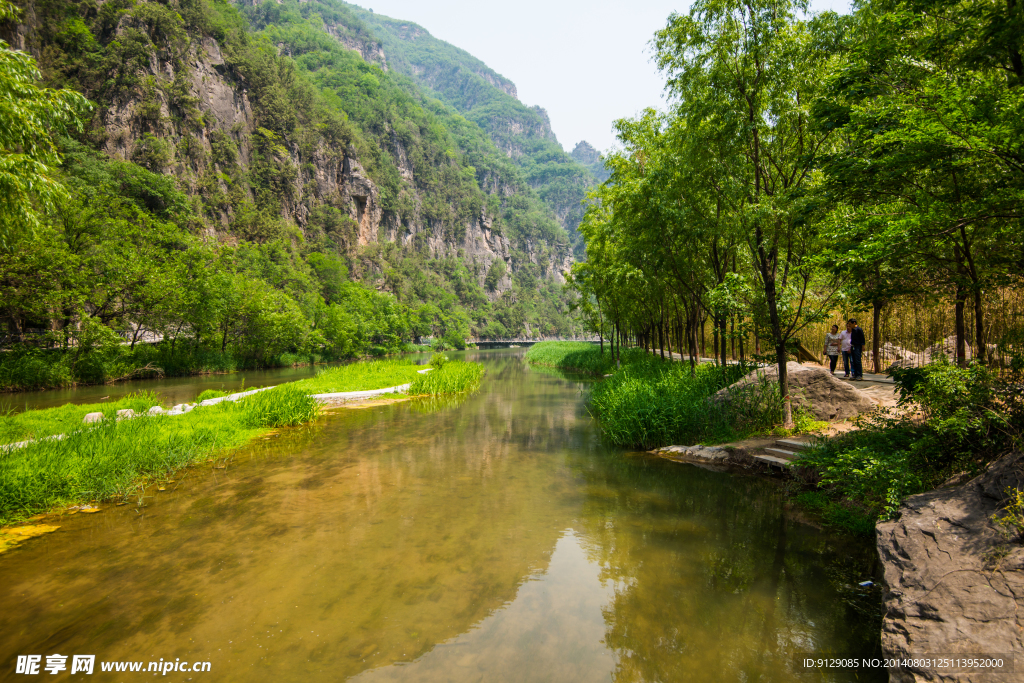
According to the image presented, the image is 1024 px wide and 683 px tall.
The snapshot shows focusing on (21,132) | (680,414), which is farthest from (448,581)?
(21,132)

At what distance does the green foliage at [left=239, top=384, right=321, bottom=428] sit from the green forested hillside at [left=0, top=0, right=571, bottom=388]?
723 cm

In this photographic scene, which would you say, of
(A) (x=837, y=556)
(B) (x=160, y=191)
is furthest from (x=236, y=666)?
(B) (x=160, y=191)

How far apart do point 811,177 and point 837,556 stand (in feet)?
28.9

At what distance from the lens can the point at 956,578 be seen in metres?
3.50

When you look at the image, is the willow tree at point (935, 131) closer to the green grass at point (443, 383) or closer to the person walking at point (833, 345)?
the person walking at point (833, 345)

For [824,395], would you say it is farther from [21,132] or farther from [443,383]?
[21,132]

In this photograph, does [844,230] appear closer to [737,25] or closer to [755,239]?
[755,239]

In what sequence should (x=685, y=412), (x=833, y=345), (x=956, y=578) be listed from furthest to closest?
(x=833, y=345)
(x=685, y=412)
(x=956, y=578)

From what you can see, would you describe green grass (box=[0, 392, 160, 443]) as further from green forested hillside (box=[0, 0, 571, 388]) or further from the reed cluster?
the reed cluster

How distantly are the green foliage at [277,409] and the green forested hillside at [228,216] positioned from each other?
23.7 feet

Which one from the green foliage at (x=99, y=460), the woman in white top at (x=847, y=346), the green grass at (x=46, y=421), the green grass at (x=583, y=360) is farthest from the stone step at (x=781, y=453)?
the green grass at (x=583, y=360)

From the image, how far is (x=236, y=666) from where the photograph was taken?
4.09 m

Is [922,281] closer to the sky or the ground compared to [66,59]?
closer to the ground

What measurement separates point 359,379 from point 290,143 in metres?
79.9
